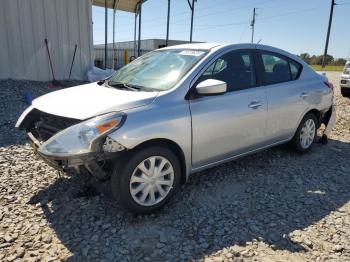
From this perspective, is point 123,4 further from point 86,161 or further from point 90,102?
point 86,161

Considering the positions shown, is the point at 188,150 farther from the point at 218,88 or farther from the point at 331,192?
the point at 331,192

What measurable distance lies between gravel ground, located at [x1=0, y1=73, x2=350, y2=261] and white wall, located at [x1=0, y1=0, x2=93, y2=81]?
19.1 ft

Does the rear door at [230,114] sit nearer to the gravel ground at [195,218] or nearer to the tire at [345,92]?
the gravel ground at [195,218]

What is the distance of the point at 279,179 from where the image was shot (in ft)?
14.2

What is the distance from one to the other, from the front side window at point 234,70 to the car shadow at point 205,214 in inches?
47.4

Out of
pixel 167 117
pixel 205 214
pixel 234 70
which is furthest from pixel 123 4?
pixel 205 214

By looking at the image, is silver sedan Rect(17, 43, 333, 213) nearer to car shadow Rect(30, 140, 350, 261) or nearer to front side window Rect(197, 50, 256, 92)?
front side window Rect(197, 50, 256, 92)

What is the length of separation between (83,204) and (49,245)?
0.69m

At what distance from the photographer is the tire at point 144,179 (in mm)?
3033

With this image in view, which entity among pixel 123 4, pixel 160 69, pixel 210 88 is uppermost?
pixel 123 4

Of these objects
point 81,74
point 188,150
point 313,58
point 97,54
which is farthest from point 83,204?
point 313,58

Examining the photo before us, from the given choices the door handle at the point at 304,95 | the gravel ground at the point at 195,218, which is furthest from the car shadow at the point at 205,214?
the door handle at the point at 304,95

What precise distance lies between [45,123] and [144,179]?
3.89 feet

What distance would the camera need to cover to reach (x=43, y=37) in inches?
396
